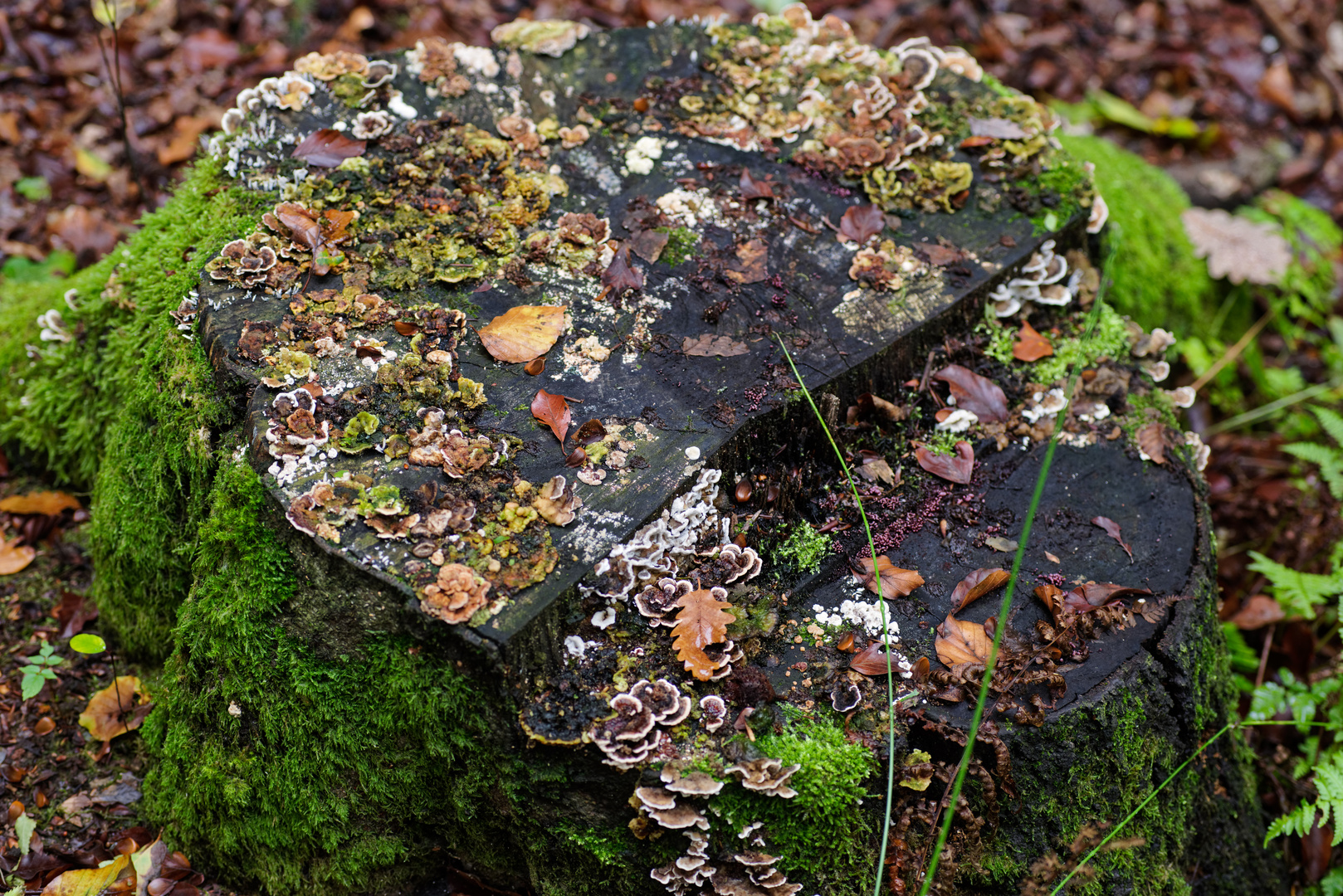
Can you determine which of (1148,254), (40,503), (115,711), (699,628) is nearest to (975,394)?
(699,628)

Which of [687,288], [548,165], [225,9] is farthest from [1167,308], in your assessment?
[225,9]

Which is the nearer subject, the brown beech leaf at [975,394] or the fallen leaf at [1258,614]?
the brown beech leaf at [975,394]

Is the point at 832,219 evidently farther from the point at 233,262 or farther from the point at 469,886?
the point at 469,886

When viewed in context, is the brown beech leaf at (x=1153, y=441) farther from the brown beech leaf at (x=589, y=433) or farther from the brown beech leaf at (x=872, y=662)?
the brown beech leaf at (x=589, y=433)

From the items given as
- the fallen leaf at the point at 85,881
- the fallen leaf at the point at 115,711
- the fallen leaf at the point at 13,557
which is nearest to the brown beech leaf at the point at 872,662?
the fallen leaf at the point at 85,881

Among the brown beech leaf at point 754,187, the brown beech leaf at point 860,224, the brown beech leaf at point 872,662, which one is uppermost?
→ the brown beech leaf at point 754,187

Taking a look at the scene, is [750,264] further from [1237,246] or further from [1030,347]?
[1237,246]
